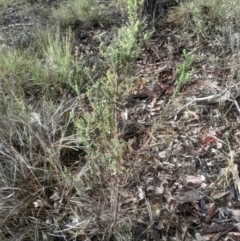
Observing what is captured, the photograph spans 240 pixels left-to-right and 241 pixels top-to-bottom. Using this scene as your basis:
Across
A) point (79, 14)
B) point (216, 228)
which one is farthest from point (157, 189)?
point (79, 14)

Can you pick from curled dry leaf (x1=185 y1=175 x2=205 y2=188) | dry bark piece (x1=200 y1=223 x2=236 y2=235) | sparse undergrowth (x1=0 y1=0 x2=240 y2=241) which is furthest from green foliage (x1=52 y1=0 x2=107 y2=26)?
dry bark piece (x1=200 y1=223 x2=236 y2=235)

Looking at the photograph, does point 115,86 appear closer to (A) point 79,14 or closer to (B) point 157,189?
(B) point 157,189

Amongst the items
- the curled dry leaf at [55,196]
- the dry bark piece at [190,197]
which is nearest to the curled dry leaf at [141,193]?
the dry bark piece at [190,197]

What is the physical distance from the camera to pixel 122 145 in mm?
1689

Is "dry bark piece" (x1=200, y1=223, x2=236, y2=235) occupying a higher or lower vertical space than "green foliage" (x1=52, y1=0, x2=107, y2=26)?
lower

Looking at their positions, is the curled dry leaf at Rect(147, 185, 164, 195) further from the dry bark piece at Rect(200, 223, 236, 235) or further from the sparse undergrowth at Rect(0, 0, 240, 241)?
the dry bark piece at Rect(200, 223, 236, 235)


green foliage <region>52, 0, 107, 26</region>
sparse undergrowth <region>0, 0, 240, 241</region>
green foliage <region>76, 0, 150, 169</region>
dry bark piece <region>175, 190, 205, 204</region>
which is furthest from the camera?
green foliage <region>52, 0, 107, 26</region>

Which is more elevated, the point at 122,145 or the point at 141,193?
the point at 122,145

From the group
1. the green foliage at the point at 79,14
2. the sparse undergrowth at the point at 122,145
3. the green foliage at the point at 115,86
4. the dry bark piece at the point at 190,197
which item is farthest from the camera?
the green foliage at the point at 79,14

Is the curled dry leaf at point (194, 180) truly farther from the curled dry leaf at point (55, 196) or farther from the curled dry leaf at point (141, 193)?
the curled dry leaf at point (55, 196)

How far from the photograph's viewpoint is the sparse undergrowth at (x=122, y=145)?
5.97 ft

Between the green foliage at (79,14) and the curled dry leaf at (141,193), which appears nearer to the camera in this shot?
the curled dry leaf at (141,193)

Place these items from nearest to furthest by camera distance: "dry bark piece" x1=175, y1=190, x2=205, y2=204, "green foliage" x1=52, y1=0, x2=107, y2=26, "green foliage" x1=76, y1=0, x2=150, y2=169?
"green foliage" x1=76, y1=0, x2=150, y2=169
"dry bark piece" x1=175, y1=190, x2=205, y2=204
"green foliage" x1=52, y1=0, x2=107, y2=26

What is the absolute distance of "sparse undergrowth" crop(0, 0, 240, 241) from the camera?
1820 millimetres
